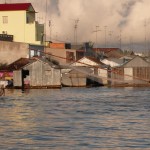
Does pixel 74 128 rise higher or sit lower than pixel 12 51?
lower

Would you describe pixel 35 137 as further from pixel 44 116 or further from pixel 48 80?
pixel 48 80

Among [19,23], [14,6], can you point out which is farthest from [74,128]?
[14,6]

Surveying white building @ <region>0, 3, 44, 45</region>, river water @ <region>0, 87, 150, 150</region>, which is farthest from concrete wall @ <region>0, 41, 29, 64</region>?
river water @ <region>0, 87, 150, 150</region>

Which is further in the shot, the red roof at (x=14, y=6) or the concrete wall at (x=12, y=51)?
the red roof at (x=14, y=6)

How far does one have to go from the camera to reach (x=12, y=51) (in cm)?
9088

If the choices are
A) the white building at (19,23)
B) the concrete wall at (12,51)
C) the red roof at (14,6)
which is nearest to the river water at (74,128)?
the concrete wall at (12,51)

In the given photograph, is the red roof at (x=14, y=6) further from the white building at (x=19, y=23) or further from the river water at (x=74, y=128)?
the river water at (x=74, y=128)

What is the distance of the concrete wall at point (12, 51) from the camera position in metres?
90.1

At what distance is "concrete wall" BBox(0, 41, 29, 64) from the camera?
9012cm

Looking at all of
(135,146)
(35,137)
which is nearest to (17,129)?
(35,137)

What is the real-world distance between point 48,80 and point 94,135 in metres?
54.8

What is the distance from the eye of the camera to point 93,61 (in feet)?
326

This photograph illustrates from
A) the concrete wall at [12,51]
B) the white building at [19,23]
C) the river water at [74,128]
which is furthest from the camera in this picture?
the white building at [19,23]

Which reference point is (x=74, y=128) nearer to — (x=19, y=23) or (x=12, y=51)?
(x=12, y=51)
